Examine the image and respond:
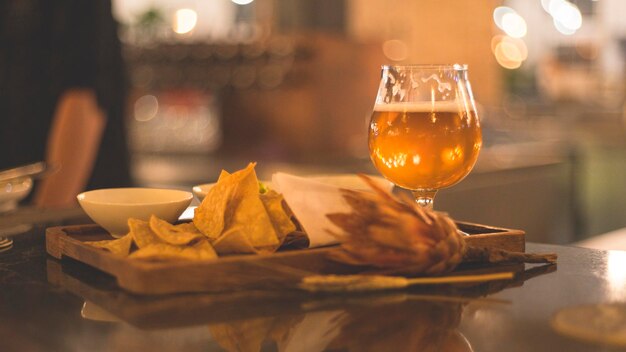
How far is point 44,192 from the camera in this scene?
8.57ft

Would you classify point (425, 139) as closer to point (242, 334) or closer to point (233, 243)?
point (233, 243)

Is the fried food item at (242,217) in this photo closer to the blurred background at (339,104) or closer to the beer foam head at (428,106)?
the beer foam head at (428,106)

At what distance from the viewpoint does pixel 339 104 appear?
6.48 m

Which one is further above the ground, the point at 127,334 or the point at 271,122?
the point at 127,334

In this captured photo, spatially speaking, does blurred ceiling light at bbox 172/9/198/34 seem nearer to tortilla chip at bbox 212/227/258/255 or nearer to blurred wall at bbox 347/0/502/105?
blurred wall at bbox 347/0/502/105

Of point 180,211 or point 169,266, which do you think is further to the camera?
point 180,211

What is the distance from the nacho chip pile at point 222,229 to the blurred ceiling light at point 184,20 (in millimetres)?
7122

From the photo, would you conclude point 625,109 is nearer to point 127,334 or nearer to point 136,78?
point 136,78

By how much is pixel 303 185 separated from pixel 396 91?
231 millimetres

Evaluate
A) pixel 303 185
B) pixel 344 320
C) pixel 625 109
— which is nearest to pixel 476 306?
pixel 344 320

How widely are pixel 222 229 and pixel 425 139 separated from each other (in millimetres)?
299

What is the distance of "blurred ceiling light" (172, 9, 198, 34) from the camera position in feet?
26.6

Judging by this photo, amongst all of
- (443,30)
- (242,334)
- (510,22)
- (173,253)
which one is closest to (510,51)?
(510,22)

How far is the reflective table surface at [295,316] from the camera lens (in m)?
0.71
